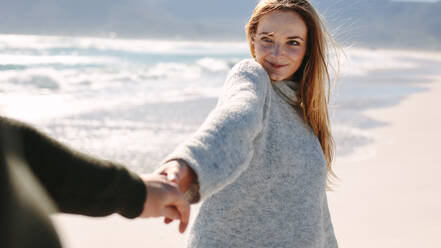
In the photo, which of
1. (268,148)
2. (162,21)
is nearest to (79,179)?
(268,148)

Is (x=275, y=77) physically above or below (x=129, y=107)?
below

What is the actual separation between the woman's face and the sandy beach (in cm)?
271

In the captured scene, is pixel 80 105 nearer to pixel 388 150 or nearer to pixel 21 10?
pixel 388 150

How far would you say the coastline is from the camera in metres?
4.33

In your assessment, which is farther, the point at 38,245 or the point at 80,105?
the point at 80,105

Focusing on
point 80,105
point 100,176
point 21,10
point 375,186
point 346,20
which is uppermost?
point 21,10

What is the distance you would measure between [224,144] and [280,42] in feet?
2.96

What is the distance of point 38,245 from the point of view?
67 centimetres

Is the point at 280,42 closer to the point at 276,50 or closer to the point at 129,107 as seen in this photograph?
the point at 276,50

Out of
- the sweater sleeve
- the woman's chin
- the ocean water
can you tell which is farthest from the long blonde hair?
the ocean water

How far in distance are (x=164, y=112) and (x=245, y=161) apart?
9036 mm

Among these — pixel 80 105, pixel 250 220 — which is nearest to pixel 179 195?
pixel 250 220

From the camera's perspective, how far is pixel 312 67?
200 centimetres

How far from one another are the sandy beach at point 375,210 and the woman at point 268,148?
2.66 metres
